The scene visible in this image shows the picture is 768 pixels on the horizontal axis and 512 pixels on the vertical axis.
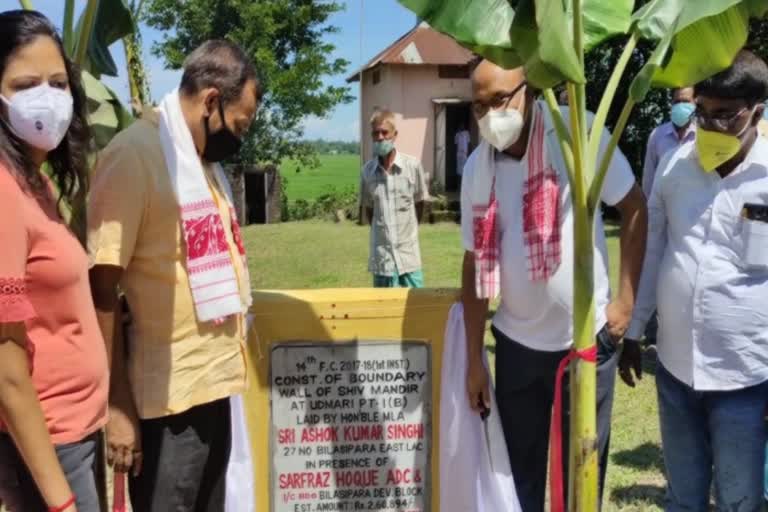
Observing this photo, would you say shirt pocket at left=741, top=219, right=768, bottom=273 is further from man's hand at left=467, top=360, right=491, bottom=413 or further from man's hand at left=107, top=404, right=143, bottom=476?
man's hand at left=107, top=404, right=143, bottom=476

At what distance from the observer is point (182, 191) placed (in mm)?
2307

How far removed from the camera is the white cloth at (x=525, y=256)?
2641mm

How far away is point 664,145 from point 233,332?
374 centimetres

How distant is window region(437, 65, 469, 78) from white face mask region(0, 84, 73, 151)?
61.6 feet

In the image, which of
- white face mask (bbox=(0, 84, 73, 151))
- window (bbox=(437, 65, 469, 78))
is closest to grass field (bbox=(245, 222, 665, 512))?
white face mask (bbox=(0, 84, 73, 151))

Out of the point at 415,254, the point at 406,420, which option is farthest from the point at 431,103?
the point at 406,420

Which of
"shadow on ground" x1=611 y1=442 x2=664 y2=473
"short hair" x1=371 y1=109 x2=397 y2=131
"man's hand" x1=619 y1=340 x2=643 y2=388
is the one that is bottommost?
"shadow on ground" x1=611 y1=442 x2=664 y2=473

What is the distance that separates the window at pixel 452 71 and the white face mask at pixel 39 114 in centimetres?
1877

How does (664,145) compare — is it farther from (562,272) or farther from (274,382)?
(274,382)

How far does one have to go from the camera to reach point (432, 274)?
32.8 feet

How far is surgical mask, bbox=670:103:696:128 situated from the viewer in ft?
16.4

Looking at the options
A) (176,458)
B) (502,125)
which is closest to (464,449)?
(176,458)

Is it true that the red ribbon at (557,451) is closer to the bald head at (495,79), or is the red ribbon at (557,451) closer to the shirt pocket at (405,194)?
the bald head at (495,79)

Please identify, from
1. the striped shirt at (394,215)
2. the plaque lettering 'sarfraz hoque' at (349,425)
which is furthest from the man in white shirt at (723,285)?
the striped shirt at (394,215)
